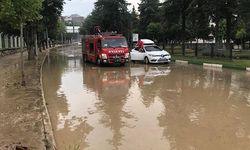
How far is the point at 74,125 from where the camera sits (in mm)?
10594

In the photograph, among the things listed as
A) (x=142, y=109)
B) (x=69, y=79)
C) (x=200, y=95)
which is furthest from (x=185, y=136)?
(x=69, y=79)

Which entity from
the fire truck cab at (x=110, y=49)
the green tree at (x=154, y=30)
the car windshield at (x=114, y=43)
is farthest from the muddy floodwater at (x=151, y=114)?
the green tree at (x=154, y=30)

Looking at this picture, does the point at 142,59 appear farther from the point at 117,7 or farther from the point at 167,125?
the point at 117,7

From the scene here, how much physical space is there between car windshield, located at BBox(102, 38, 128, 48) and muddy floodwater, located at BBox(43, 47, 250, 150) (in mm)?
10207

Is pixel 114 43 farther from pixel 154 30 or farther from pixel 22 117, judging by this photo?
pixel 154 30

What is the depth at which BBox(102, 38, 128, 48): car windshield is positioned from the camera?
3000 centimetres

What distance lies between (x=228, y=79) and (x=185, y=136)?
470 inches

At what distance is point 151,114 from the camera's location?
1176 cm

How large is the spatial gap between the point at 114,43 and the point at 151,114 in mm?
18821

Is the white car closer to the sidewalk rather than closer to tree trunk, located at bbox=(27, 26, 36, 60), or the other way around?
tree trunk, located at bbox=(27, 26, 36, 60)

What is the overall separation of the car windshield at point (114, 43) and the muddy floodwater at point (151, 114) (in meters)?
10.2

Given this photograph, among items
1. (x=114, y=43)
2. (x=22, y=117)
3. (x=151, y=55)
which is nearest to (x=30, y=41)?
(x=114, y=43)

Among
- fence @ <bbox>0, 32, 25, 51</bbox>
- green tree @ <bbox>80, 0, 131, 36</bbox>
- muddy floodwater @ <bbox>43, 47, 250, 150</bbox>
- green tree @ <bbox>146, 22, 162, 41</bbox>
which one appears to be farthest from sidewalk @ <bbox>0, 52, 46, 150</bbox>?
green tree @ <bbox>80, 0, 131, 36</bbox>

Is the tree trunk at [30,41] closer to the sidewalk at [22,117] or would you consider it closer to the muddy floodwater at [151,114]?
the muddy floodwater at [151,114]
